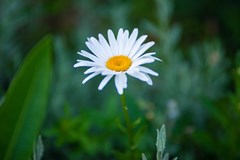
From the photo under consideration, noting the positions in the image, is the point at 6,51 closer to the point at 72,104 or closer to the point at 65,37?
the point at 72,104

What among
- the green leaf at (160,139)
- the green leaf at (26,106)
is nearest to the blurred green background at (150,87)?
Answer: the green leaf at (26,106)

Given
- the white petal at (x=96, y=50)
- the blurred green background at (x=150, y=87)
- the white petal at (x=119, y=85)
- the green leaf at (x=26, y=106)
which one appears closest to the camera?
the white petal at (x=119, y=85)

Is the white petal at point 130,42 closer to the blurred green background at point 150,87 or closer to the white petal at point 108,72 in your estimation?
the white petal at point 108,72

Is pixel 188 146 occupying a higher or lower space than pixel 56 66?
lower

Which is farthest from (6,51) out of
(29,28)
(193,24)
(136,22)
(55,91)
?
(193,24)

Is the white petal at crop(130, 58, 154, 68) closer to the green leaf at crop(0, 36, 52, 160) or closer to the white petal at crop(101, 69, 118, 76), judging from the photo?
the white petal at crop(101, 69, 118, 76)

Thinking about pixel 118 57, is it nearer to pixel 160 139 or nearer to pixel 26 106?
pixel 160 139

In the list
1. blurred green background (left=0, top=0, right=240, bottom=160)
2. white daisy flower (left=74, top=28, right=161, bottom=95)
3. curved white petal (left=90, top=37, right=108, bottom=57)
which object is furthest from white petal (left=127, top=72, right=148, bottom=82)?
blurred green background (left=0, top=0, right=240, bottom=160)
